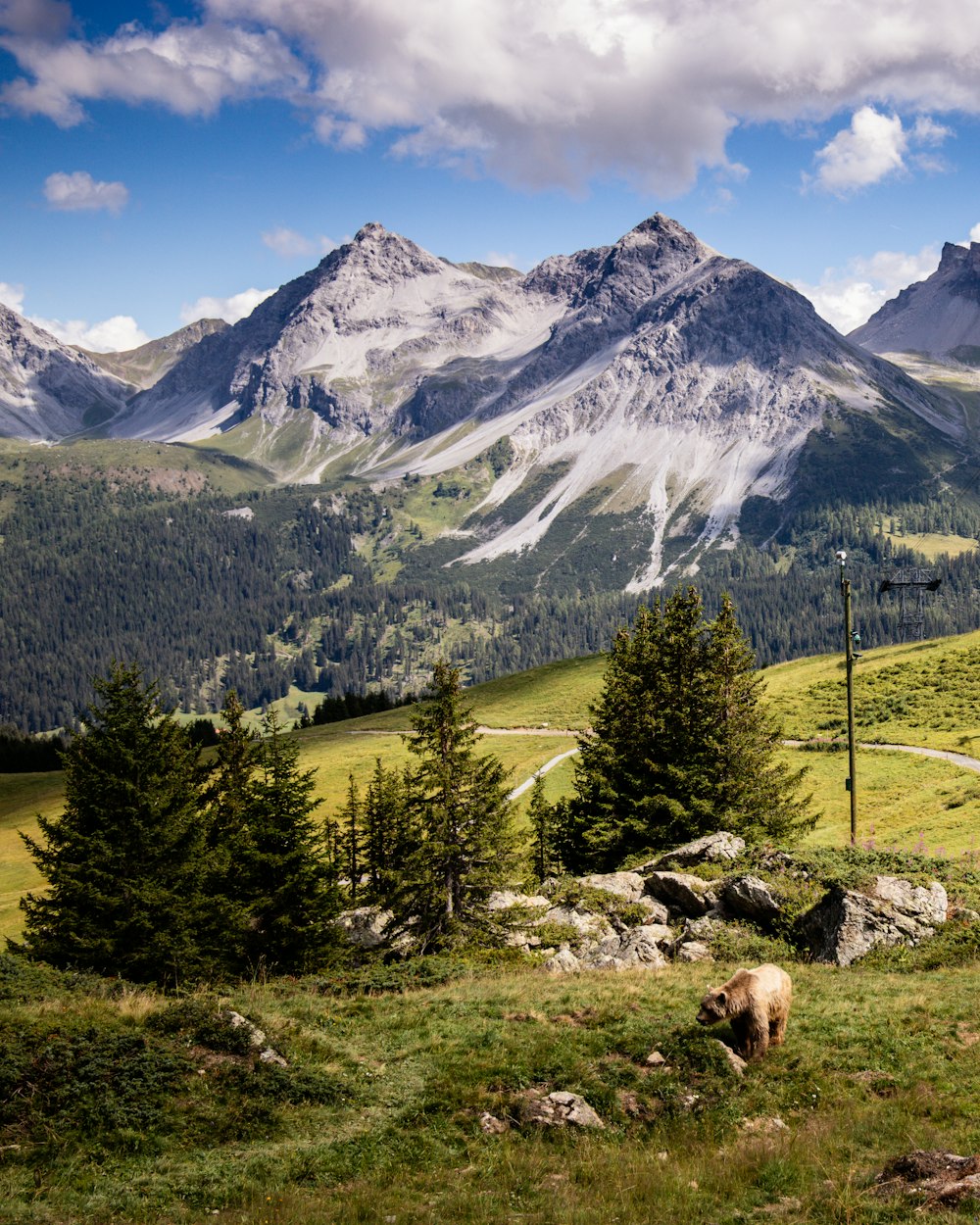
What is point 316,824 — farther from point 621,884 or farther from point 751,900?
point 751,900

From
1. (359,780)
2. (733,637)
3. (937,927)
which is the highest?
(733,637)

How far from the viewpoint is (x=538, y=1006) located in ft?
81.6

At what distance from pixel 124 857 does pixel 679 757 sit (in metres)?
27.3

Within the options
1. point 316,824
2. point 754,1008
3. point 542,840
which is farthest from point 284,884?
point 542,840

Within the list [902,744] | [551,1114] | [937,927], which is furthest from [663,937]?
[902,744]

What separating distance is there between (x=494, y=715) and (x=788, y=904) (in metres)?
83.8

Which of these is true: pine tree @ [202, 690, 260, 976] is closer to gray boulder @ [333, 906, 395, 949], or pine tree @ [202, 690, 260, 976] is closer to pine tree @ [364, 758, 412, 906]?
gray boulder @ [333, 906, 395, 949]

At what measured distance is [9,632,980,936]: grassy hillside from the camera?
50750 millimetres

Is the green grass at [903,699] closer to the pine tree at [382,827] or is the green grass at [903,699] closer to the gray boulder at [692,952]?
the pine tree at [382,827]

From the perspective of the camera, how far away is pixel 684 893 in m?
35.3

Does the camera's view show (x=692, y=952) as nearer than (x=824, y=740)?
Yes

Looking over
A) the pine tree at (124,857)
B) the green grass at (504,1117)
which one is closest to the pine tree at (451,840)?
the pine tree at (124,857)

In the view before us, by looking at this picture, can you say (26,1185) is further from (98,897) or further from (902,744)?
(902,744)

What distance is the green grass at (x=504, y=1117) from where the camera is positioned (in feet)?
51.4
